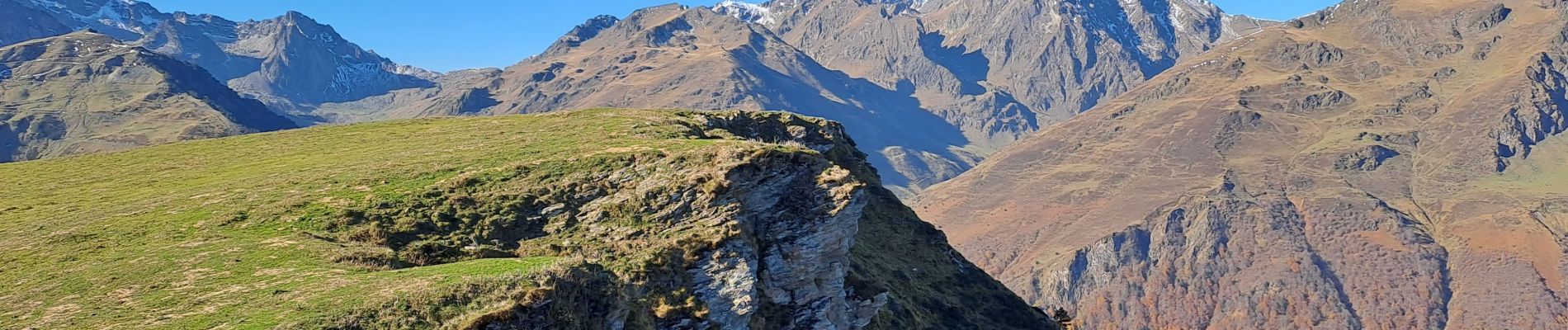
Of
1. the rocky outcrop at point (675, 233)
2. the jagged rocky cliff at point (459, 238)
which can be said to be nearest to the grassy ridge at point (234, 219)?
the jagged rocky cliff at point (459, 238)

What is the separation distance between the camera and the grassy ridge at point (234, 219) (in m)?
30.3

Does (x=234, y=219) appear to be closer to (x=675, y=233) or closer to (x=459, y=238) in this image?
(x=459, y=238)

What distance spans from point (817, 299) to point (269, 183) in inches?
1091

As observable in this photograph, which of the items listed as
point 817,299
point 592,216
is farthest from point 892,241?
point 592,216

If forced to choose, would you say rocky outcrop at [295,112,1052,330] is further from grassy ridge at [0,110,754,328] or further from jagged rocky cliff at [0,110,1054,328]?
grassy ridge at [0,110,754,328]

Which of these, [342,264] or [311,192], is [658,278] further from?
[311,192]

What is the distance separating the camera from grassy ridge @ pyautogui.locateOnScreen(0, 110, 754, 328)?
30281 mm

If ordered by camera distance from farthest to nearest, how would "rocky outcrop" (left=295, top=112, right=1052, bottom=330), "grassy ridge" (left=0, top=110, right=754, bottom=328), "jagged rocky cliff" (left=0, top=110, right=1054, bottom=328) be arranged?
"rocky outcrop" (left=295, top=112, right=1052, bottom=330), "jagged rocky cliff" (left=0, top=110, right=1054, bottom=328), "grassy ridge" (left=0, top=110, right=754, bottom=328)

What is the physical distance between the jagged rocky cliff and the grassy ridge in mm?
136

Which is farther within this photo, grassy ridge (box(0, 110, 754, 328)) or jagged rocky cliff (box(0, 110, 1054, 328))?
jagged rocky cliff (box(0, 110, 1054, 328))

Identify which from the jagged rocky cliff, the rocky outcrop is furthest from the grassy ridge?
the rocky outcrop

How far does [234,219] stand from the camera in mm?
40625

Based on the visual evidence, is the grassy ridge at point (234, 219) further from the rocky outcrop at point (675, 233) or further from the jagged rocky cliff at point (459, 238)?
the rocky outcrop at point (675, 233)

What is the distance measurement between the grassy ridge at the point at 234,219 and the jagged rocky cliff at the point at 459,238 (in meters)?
0.14
